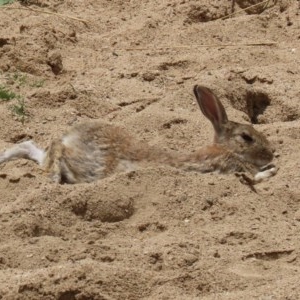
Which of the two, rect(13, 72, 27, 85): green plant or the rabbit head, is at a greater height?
the rabbit head

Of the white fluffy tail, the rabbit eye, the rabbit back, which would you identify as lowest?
the rabbit eye

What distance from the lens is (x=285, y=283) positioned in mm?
5863

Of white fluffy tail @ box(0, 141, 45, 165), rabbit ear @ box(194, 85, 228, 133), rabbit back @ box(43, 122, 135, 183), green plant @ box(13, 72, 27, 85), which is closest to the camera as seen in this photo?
rabbit back @ box(43, 122, 135, 183)

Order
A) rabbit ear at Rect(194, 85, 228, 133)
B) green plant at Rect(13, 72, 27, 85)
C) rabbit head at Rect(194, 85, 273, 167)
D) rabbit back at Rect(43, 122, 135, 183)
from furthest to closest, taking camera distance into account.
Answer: green plant at Rect(13, 72, 27, 85), rabbit ear at Rect(194, 85, 228, 133), rabbit head at Rect(194, 85, 273, 167), rabbit back at Rect(43, 122, 135, 183)

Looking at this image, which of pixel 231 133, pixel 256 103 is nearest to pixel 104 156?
pixel 231 133

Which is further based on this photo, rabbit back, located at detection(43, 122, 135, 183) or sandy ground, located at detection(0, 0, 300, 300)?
rabbit back, located at detection(43, 122, 135, 183)

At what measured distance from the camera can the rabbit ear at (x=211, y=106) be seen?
8695 millimetres

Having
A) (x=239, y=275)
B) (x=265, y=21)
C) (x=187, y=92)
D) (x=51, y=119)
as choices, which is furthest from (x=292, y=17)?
(x=239, y=275)

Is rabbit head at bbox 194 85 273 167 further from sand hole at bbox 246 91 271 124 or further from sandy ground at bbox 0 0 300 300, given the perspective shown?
sand hole at bbox 246 91 271 124

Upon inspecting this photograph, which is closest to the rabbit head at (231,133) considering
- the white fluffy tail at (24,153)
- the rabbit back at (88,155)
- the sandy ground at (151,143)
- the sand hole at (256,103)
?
the sandy ground at (151,143)

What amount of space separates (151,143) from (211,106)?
58 centimetres

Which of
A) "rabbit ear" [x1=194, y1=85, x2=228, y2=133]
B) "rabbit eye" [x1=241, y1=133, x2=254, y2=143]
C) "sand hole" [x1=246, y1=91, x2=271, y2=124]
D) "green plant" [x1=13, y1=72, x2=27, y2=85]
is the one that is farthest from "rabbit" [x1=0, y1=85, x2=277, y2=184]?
"green plant" [x1=13, y1=72, x2=27, y2=85]

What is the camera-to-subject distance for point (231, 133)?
863 centimetres

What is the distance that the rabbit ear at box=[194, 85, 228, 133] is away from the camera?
870 cm
